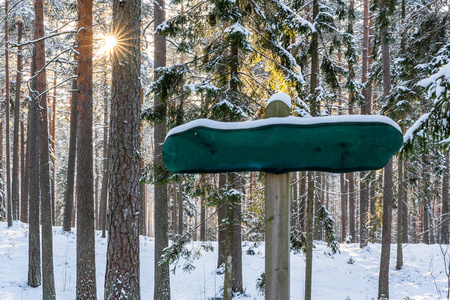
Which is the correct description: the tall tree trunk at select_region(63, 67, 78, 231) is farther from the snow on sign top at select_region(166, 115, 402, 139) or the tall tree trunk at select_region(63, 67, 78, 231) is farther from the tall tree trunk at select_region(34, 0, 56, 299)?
the snow on sign top at select_region(166, 115, 402, 139)

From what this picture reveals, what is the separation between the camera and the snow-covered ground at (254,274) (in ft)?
38.8

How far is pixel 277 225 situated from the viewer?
2242mm

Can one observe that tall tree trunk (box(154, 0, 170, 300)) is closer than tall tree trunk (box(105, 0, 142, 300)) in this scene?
No

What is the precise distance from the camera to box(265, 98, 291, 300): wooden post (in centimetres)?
220

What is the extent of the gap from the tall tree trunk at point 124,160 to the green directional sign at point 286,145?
3.68 m

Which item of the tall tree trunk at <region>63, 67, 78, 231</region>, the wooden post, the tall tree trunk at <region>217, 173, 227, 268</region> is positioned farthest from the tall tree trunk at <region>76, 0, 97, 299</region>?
the wooden post

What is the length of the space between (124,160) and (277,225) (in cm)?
394

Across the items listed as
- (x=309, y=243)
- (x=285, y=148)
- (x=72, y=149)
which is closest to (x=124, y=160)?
(x=285, y=148)

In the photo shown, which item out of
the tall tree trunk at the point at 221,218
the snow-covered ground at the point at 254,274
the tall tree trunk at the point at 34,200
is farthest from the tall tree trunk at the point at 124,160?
the tall tree trunk at the point at 34,200

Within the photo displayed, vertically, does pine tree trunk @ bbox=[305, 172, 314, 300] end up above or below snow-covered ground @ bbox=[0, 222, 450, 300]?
above

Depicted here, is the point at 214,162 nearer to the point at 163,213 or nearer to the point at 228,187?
the point at 228,187

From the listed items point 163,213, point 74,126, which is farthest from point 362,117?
point 74,126

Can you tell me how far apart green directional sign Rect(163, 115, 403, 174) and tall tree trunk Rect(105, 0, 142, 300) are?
145 inches

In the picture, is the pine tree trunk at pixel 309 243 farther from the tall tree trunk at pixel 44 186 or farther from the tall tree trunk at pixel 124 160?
the tall tree trunk at pixel 44 186
